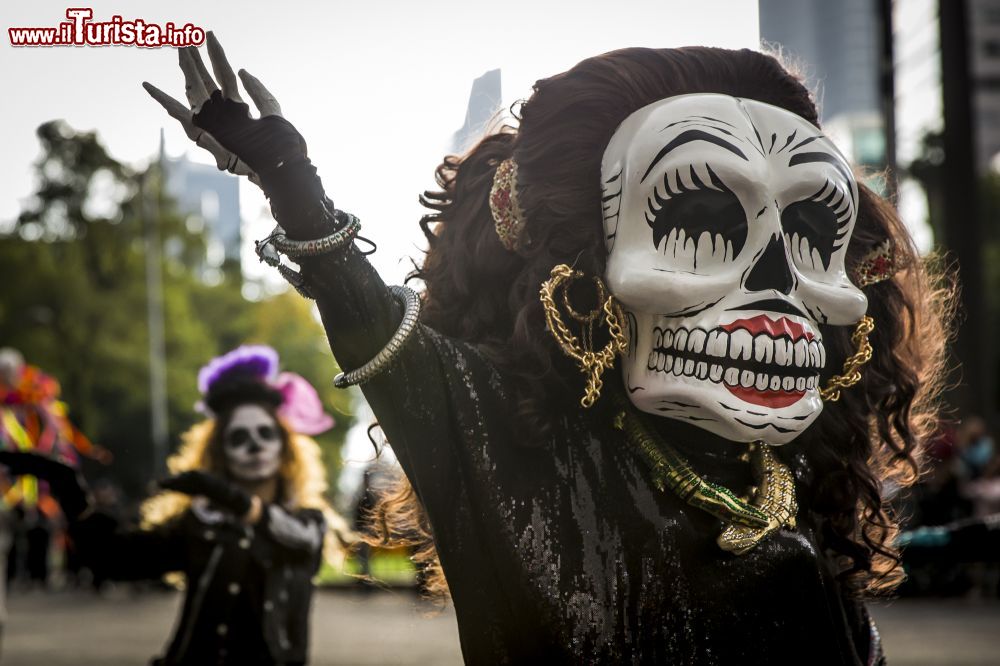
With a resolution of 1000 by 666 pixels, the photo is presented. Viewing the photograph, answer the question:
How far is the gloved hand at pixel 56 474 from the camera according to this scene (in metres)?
3.44

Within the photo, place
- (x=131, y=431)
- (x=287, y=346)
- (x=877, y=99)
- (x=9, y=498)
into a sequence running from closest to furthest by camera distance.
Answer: (x=877, y=99) → (x=9, y=498) → (x=287, y=346) → (x=131, y=431)

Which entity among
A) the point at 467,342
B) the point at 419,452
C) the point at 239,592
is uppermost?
the point at 467,342

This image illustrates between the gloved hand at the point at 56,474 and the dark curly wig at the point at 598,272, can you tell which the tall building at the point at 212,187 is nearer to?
the dark curly wig at the point at 598,272

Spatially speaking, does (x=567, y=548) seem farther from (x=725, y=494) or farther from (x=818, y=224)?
(x=818, y=224)

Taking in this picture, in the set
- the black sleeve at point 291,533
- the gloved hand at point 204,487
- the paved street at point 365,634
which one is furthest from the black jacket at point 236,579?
the paved street at point 365,634

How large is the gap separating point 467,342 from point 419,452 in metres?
0.27

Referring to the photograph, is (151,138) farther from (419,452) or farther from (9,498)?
(9,498)

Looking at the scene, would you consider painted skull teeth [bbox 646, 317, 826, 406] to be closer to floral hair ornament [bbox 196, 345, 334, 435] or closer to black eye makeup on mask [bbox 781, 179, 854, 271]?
black eye makeup on mask [bbox 781, 179, 854, 271]

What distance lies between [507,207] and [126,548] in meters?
2.61

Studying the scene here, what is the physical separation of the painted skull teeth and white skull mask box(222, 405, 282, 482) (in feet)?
9.48

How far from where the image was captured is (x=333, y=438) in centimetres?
3247

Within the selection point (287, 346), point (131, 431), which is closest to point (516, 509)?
point (287, 346)

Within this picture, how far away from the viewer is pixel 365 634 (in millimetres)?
11984

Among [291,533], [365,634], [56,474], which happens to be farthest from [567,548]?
[365,634]
